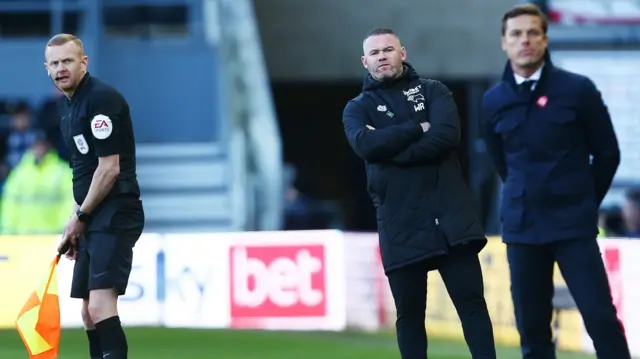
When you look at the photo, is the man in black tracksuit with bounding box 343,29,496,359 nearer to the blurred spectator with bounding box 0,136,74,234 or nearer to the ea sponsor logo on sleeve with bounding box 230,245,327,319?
the ea sponsor logo on sleeve with bounding box 230,245,327,319

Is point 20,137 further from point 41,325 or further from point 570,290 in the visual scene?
point 570,290

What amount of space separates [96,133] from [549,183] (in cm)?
237

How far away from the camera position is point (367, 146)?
729cm

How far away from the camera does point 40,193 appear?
16.0 m

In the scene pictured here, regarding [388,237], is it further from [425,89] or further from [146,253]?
[146,253]

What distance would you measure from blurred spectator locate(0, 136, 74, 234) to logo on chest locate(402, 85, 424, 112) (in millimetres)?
8859

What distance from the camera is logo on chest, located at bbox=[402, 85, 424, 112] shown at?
7.46 meters

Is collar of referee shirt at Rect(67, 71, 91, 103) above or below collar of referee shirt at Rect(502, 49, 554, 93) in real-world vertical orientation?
below

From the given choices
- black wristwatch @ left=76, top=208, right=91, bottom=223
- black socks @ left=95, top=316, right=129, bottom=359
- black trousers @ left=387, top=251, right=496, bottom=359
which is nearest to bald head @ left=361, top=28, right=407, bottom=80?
black trousers @ left=387, top=251, right=496, bottom=359

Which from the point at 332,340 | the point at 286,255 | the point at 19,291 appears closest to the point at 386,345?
the point at 332,340

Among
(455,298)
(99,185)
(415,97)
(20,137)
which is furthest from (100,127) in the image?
(20,137)

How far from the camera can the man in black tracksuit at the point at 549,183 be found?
23.3ft

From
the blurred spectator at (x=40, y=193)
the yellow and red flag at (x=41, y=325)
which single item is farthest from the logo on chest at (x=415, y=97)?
the blurred spectator at (x=40, y=193)

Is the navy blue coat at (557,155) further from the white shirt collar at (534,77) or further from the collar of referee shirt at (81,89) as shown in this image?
the collar of referee shirt at (81,89)
